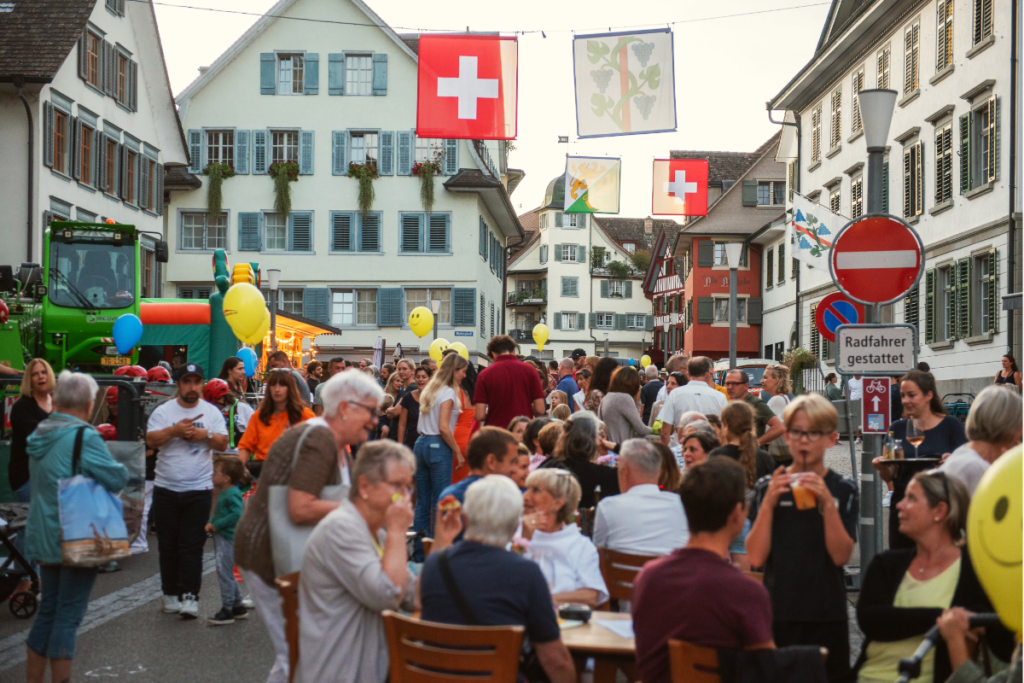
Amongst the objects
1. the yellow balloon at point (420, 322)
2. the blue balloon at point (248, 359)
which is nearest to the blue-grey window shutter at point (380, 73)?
the yellow balloon at point (420, 322)

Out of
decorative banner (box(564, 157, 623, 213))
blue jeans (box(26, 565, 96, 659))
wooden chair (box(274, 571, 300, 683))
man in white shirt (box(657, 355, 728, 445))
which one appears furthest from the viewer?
decorative banner (box(564, 157, 623, 213))

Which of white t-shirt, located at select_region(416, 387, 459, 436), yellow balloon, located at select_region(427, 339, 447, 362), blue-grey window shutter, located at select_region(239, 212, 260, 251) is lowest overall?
white t-shirt, located at select_region(416, 387, 459, 436)

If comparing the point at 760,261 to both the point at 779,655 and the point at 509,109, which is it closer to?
the point at 509,109

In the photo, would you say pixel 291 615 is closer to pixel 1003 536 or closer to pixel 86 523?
pixel 86 523

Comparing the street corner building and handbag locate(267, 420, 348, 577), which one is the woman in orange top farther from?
the street corner building

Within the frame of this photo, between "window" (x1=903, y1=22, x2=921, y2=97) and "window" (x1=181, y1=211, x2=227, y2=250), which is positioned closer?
"window" (x1=903, y1=22, x2=921, y2=97)

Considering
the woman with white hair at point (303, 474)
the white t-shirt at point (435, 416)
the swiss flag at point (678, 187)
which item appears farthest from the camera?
the swiss flag at point (678, 187)

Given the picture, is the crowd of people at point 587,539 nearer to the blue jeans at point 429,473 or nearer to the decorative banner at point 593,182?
the blue jeans at point 429,473

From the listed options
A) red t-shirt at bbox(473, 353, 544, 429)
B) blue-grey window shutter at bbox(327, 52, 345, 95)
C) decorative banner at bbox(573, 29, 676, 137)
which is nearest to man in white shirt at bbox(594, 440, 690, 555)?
red t-shirt at bbox(473, 353, 544, 429)

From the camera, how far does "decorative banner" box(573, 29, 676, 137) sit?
628 inches

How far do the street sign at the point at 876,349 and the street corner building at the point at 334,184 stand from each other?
1441 inches

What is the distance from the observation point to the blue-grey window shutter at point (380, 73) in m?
44.8

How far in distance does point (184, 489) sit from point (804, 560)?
17.3ft

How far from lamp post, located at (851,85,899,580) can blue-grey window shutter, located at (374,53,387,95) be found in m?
36.4
